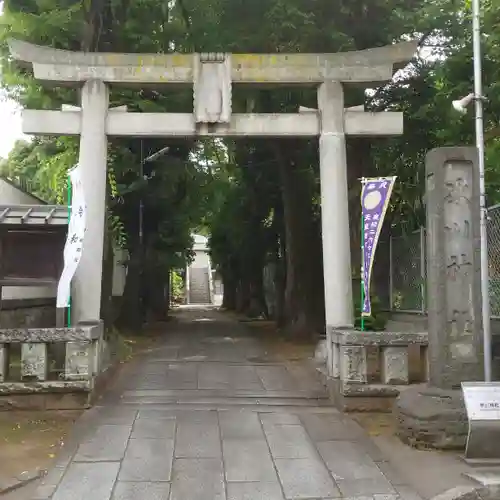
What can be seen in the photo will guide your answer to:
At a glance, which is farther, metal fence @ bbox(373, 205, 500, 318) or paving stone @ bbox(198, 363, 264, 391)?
metal fence @ bbox(373, 205, 500, 318)

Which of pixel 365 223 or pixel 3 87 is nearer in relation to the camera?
pixel 365 223

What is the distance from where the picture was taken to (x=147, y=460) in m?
6.59

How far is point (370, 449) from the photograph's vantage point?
23.3ft

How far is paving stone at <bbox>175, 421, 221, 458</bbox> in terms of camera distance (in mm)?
6832

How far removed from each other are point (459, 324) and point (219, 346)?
353 inches

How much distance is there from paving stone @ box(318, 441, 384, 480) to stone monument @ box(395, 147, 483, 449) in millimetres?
673

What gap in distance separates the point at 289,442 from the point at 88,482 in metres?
2.40

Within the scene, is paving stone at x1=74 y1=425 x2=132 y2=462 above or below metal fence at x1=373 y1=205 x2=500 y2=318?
below

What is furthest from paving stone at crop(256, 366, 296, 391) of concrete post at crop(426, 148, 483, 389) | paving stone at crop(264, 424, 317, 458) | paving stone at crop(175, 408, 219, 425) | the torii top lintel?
the torii top lintel

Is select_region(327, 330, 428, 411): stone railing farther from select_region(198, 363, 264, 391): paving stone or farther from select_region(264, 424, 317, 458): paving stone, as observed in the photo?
select_region(198, 363, 264, 391): paving stone

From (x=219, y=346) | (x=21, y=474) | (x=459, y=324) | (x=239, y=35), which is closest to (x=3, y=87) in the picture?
(x=239, y=35)

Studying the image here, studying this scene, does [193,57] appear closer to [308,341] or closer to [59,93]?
[59,93]

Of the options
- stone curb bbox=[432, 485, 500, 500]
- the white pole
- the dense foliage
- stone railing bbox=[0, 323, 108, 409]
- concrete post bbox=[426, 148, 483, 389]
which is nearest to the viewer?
stone curb bbox=[432, 485, 500, 500]

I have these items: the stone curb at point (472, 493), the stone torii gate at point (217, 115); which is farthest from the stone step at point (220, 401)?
the stone curb at point (472, 493)
